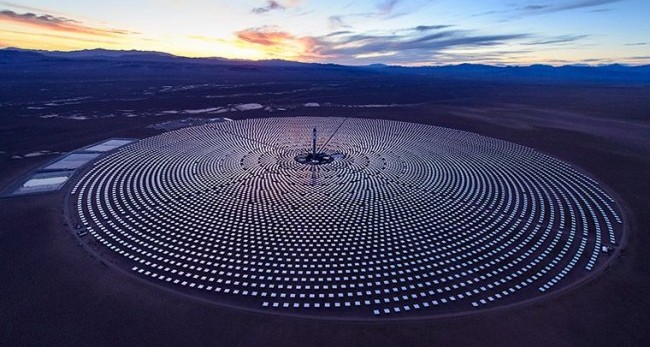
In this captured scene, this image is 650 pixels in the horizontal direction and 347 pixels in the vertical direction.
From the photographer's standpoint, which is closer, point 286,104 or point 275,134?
point 275,134

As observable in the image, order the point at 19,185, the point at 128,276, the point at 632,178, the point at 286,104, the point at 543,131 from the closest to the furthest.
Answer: the point at 128,276 → the point at 19,185 → the point at 632,178 → the point at 543,131 → the point at 286,104

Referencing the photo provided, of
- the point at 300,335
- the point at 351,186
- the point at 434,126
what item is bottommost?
the point at 300,335

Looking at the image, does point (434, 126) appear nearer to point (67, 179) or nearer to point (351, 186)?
point (351, 186)

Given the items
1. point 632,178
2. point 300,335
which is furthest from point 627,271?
point 632,178

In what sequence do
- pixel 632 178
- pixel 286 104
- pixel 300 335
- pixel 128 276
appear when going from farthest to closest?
pixel 286 104 → pixel 632 178 → pixel 128 276 → pixel 300 335

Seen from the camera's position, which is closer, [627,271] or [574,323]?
[574,323]

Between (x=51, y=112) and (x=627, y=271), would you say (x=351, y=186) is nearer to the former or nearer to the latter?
(x=627, y=271)

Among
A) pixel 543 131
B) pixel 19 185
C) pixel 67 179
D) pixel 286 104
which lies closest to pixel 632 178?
pixel 543 131

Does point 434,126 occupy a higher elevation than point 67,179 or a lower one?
higher

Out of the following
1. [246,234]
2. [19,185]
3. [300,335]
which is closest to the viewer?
[300,335]
